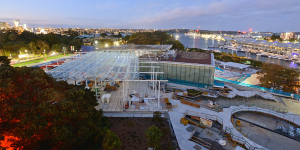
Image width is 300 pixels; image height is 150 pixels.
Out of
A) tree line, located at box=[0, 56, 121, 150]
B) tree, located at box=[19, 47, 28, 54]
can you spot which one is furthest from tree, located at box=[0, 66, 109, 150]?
tree, located at box=[19, 47, 28, 54]

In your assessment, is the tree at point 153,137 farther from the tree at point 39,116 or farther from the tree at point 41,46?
the tree at point 41,46

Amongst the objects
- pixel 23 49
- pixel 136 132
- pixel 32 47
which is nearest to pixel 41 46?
pixel 32 47

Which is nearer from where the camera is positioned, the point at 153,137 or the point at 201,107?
the point at 153,137

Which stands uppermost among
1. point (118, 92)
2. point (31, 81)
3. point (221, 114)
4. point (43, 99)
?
point (31, 81)

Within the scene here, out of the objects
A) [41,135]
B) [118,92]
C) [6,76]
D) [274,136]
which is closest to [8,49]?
[118,92]

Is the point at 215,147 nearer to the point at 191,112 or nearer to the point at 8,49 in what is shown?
the point at 191,112

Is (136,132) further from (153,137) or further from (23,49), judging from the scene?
(23,49)

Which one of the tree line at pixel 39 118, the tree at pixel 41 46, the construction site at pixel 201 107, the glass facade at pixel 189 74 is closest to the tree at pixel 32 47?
the tree at pixel 41 46
